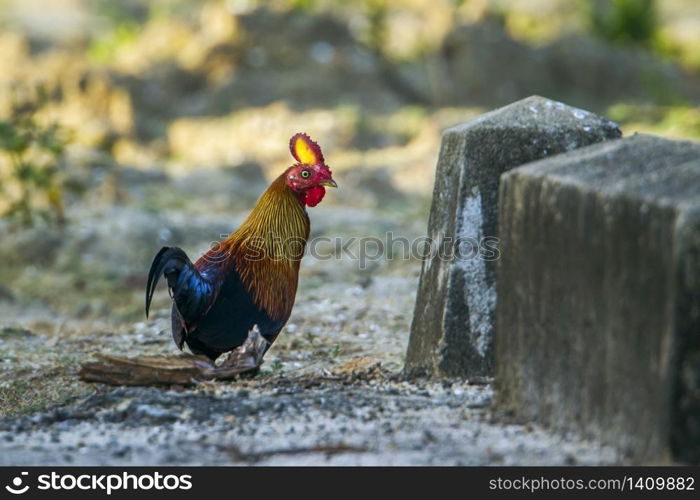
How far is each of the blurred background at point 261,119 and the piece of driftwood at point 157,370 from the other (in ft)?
4.34

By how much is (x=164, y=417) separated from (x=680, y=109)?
11.5m

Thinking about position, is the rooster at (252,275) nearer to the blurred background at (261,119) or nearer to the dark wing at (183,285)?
Answer: the dark wing at (183,285)

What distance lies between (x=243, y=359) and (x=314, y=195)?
3.36 ft

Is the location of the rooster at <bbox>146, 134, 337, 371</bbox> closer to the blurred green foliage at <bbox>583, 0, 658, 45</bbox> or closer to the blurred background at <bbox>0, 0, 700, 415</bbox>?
the blurred background at <bbox>0, 0, 700, 415</bbox>


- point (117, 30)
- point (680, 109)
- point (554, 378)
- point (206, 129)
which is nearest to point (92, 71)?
point (206, 129)

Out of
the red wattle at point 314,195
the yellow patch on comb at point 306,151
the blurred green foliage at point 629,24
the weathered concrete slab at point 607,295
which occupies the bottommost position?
the weathered concrete slab at point 607,295

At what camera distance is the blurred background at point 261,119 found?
887cm

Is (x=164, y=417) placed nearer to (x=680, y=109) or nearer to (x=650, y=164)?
(x=650, y=164)

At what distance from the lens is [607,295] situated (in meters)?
3.93

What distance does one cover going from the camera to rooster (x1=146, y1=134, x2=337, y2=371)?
571 centimetres

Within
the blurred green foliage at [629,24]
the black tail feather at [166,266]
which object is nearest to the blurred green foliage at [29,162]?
the black tail feather at [166,266]

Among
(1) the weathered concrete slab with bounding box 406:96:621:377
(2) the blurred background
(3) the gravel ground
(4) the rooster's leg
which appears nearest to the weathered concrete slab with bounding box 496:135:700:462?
(3) the gravel ground

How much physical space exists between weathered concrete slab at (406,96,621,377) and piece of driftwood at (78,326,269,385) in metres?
0.97

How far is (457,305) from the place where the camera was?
5.38 metres
